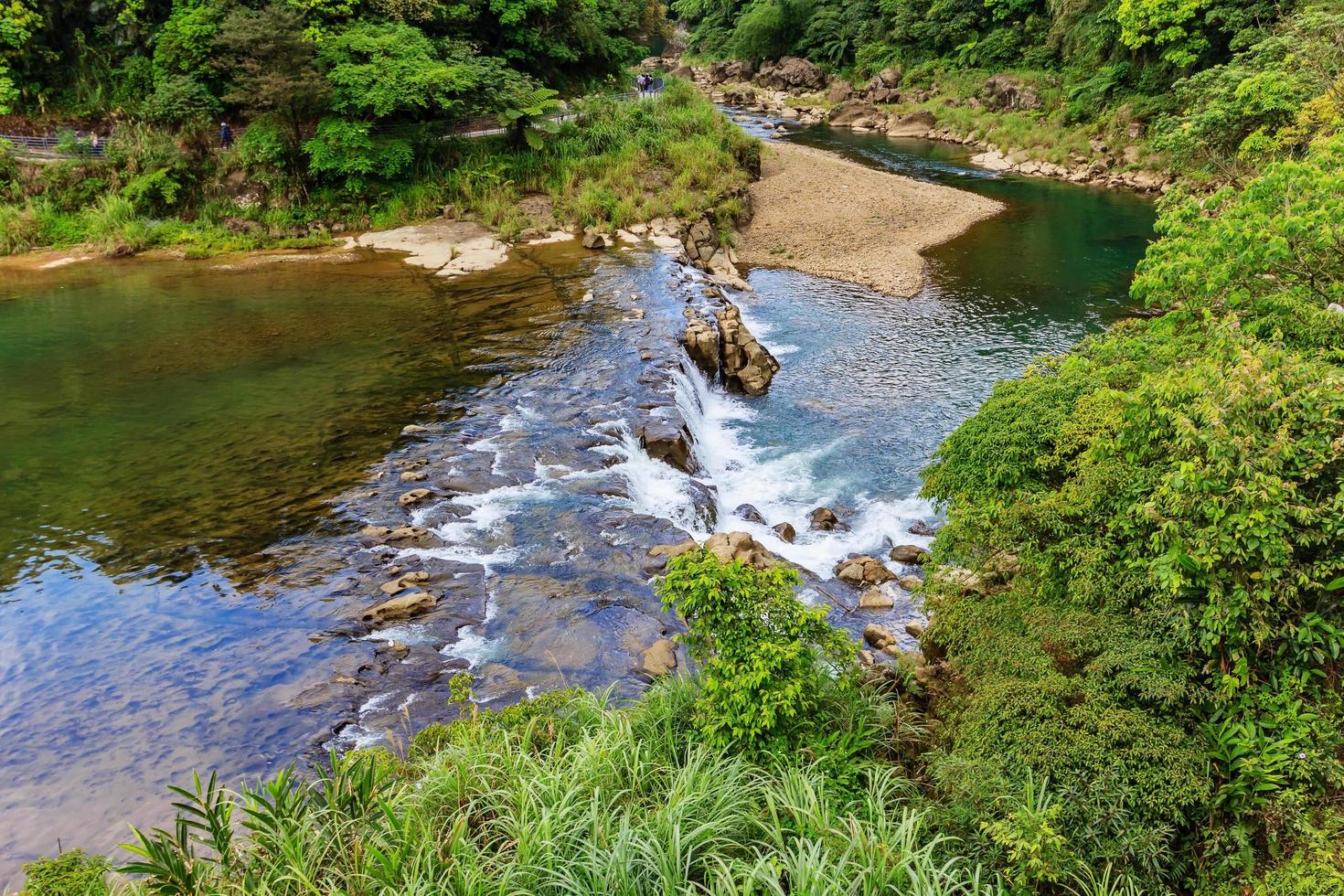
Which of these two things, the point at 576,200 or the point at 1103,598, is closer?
the point at 1103,598

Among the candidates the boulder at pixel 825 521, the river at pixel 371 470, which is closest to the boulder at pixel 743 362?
the river at pixel 371 470

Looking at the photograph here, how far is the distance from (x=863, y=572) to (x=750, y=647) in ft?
20.8

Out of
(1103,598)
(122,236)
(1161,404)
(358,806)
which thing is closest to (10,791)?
(358,806)

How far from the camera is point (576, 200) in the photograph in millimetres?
28484

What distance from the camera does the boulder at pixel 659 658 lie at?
9.80 metres

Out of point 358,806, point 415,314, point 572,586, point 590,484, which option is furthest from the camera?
point 415,314

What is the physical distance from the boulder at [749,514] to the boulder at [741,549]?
4.40ft

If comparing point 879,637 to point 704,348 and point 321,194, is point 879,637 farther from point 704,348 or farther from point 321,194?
point 321,194

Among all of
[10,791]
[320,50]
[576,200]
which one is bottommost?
[10,791]

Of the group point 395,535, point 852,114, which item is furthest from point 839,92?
point 395,535

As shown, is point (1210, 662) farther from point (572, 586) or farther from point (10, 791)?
point (10, 791)

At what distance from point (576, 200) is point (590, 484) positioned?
17582 millimetres

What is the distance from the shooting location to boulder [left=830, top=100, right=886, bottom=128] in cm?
5128

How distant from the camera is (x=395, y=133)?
1106 inches
